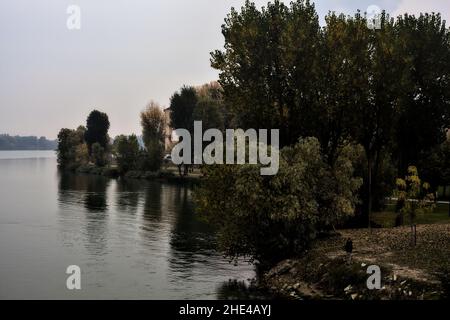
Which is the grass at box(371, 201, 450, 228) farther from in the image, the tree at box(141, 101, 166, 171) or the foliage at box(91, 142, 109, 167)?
the foliage at box(91, 142, 109, 167)

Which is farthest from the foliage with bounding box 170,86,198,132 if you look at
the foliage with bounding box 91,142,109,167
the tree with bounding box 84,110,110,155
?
the tree with bounding box 84,110,110,155

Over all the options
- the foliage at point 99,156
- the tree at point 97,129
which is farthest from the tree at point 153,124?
the tree at point 97,129

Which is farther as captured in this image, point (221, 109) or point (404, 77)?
point (221, 109)

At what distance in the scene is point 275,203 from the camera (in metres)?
40.1

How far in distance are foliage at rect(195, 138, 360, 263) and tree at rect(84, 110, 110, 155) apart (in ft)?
503

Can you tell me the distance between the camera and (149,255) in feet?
157

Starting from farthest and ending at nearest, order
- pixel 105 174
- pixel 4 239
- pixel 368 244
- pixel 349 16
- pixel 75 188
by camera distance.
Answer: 1. pixel 105 174
2. pixel 75 188
3. pixel 4 239
4. pixel 349 16
5. pixel 368 244

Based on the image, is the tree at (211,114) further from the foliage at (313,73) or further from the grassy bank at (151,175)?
the foliage at (313,73)

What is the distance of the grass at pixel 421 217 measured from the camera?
54.5 metres

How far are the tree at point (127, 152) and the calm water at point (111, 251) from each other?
63161 mm

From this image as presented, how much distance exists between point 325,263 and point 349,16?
26.5m
